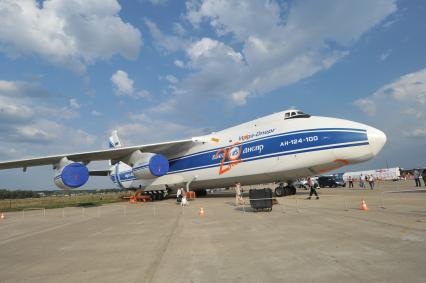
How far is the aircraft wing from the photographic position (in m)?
21.3

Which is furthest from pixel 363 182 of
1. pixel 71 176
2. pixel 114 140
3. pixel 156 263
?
pixel 156 263

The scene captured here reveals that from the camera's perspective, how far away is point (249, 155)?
1962cm

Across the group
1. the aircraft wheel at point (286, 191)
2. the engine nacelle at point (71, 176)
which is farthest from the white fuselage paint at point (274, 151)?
the engine nacelle at point (71, 176)

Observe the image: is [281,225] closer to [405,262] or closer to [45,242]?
[405,262]

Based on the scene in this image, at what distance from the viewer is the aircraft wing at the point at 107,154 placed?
21297 mm

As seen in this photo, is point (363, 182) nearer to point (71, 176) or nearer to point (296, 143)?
point (296, 143)

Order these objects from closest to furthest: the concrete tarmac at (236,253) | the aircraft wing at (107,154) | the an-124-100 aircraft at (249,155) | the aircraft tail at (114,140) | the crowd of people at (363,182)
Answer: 1. the concrete tarmac at (236,253)
2. the an-124-100 aircraft at (249,155)
3. the aircraft wing at (107,154)
4. the crowd of people at (363,182)
5. the aircraft tail at (114,140)

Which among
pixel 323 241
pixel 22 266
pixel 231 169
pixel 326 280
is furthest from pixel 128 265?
pixel 231 169

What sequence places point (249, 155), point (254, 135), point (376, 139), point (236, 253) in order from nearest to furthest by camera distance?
point (236, 253) → point (376, 139) → point (249, 155) → point (254, 135)

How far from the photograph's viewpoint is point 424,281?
3801 millimetres

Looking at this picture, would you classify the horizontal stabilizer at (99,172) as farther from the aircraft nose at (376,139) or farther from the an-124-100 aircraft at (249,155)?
the aircraft nose at (376,139)

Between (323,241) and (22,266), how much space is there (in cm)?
562

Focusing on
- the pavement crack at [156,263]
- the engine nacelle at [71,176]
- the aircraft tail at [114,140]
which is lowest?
the pavement crack at [156,263]

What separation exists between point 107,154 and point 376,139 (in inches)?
692
